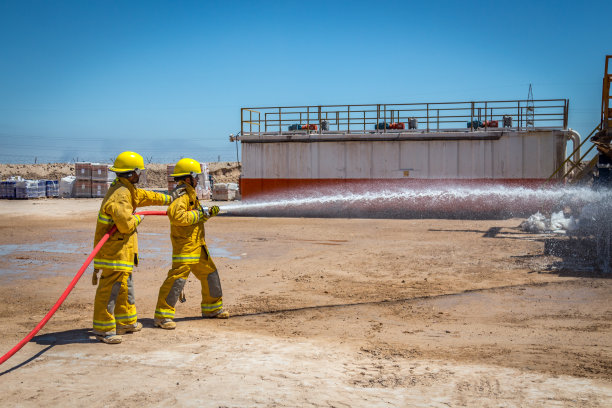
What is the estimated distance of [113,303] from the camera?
624 centimetres

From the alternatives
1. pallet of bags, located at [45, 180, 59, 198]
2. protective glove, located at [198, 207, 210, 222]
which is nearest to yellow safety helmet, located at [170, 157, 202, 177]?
protective glove, located at [198, 207, 210, 222]

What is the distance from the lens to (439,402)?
4.37 metres

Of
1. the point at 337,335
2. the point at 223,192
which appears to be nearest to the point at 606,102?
the point at 337,335

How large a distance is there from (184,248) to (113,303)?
1012mm

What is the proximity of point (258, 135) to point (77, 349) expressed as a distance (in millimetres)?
20548

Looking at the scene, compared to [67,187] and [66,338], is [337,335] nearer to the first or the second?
[66,338]

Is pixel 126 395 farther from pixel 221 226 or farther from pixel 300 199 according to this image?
pixel 300 199

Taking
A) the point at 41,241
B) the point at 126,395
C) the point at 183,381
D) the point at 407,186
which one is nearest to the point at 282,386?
the point at 183,381

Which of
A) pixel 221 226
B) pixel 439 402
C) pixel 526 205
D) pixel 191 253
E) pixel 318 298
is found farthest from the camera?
pixel 526 205

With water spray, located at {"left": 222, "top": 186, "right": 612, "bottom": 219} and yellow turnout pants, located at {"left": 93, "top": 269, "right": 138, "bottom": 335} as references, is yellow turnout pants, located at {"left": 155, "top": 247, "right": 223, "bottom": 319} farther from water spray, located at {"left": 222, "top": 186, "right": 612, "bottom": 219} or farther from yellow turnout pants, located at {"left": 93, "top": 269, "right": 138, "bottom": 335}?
water spray, located at {"left": 222, "top": 186, "right": 612, "bottom": 219}

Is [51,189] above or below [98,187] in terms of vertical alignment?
below

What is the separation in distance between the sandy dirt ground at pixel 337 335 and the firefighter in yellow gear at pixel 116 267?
203 millimetres

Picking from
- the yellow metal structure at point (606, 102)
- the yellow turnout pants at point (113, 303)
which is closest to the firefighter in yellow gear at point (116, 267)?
the yellow turnout pants at point (113, 303)

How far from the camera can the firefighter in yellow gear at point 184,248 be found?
21.9 ft
